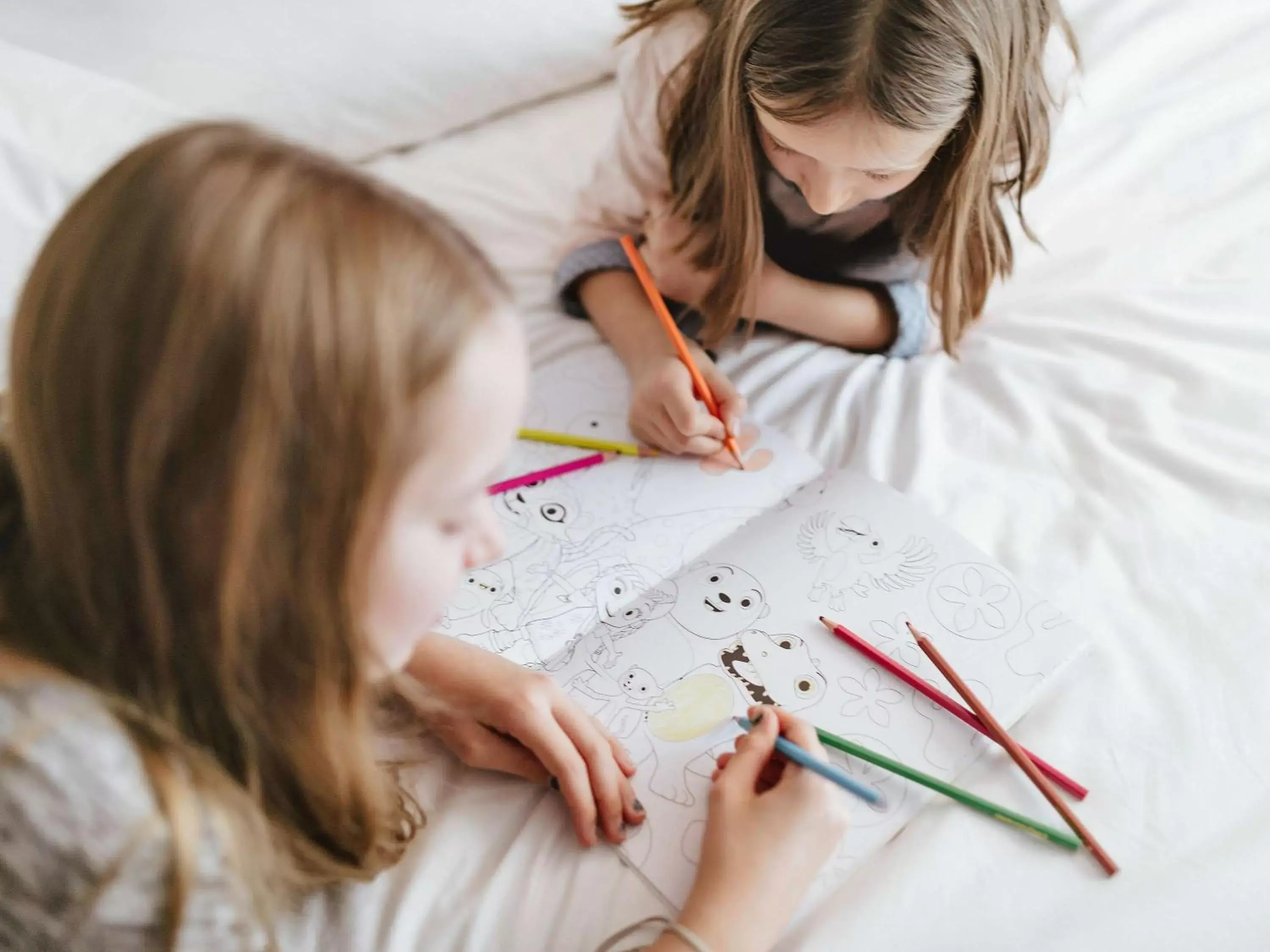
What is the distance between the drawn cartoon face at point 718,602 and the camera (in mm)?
596

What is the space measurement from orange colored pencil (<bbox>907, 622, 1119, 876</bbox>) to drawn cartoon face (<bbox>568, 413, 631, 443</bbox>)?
266 mm

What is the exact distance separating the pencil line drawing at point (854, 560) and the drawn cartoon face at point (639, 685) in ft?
0.39

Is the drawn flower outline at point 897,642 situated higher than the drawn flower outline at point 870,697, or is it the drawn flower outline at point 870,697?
the drawn flower outline at point 897,642

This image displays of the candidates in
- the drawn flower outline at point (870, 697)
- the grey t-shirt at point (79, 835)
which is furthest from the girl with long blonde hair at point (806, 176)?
the grey t-shirt at point (79, 835)

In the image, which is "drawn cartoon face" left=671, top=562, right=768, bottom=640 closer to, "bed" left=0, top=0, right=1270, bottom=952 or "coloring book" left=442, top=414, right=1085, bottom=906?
"coloring book" left=442, top=414, right=1085, bottom=906

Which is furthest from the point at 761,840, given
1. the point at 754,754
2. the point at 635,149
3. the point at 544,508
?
the point at 635,149

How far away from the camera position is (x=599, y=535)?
0.65 m

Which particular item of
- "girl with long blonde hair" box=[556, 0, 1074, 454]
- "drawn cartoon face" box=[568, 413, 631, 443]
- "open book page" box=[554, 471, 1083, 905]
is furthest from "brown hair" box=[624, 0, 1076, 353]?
"open book page" box=[554, 471, 1083, 905]

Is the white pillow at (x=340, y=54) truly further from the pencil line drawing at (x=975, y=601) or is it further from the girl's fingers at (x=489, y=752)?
the pencil line drawing at (x=975, y=601)

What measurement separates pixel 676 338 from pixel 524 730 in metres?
0.34

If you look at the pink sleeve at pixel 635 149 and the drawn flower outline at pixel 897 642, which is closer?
the drawn flower outline at pixel 897 642

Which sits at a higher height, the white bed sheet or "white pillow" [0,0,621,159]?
"white pillow" [0,0,621,159]

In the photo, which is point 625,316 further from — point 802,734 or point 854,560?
point 802,734

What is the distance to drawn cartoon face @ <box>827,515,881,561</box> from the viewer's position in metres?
0.63
